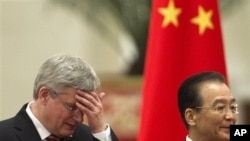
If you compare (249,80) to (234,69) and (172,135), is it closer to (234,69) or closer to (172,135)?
(234,69)

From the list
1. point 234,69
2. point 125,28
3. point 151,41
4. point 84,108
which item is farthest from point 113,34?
point 84,108

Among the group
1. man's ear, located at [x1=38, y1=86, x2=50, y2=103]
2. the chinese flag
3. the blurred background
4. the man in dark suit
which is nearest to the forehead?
the man in dark suit

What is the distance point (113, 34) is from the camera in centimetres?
1130

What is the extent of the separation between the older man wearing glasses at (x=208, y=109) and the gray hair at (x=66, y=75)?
0.41 m

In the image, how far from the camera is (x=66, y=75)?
463 cm

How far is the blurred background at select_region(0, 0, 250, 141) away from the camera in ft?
35.1

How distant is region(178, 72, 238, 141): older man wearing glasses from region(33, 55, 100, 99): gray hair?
41 cm

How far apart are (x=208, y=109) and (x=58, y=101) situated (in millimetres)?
644

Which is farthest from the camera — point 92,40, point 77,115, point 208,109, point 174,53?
point 92,40

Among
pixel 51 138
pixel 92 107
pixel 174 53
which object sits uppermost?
pixel 174 53

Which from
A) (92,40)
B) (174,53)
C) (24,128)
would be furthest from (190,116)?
(92,40)

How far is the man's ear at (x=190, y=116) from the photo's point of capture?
15.2 ft

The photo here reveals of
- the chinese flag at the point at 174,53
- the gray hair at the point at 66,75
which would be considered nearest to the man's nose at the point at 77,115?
the gray hair at the point at 66,75

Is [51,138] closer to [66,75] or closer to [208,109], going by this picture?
[66,75]
